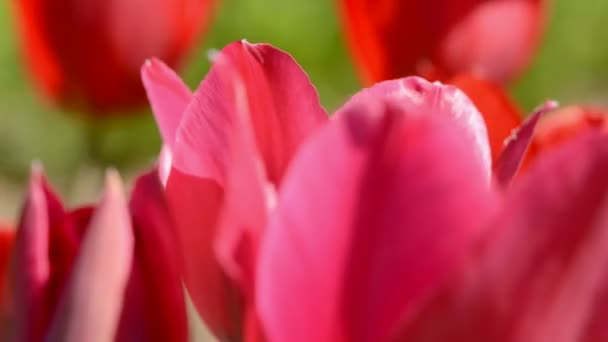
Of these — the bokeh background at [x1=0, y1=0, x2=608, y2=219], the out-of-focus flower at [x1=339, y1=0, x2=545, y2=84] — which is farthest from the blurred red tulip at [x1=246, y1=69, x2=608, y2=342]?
the bokeh background at [x1=0, y1=0, x2=608, y2=219]

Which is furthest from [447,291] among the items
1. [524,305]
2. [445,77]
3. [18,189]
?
[18,189]

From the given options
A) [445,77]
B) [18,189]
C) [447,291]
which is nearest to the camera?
[447,291]

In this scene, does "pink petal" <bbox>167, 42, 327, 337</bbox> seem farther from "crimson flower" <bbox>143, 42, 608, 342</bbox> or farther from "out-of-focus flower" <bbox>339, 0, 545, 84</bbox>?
"out-of-focus flower" <bbox>339, 0, 545, 84</bbox>

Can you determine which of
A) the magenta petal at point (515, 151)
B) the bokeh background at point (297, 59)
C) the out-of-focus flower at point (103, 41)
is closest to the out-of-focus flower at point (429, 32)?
the out-of-focus flower at point (103, 41)

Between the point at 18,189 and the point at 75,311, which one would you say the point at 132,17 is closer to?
the point at 75,311

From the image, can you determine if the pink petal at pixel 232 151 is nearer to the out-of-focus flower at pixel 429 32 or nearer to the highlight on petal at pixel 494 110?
the highlight on petal at pixel 494 110

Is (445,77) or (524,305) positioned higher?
(445,77)

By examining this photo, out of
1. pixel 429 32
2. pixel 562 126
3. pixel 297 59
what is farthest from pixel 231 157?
pixel 297 59
